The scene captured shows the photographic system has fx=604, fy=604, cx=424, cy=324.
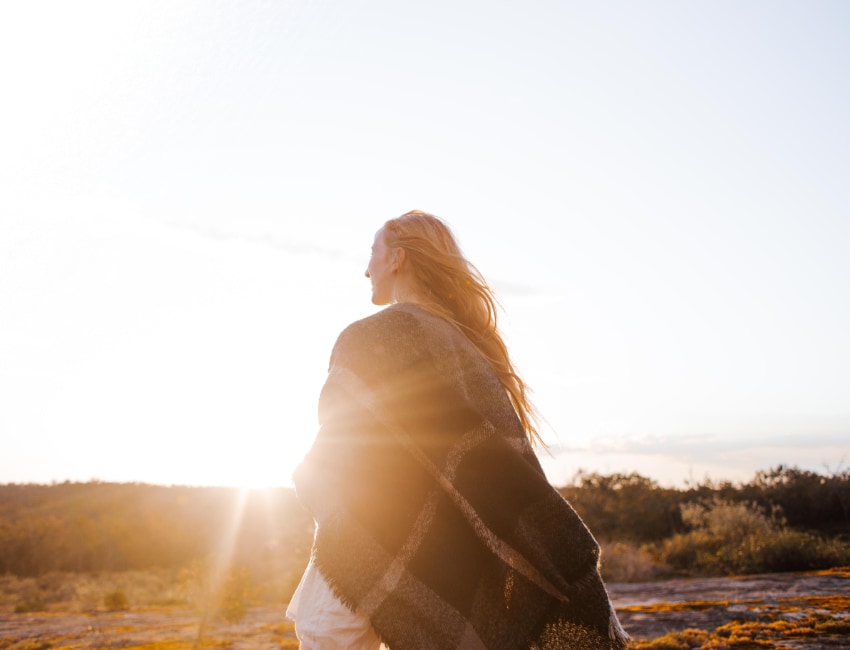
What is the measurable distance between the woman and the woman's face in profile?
296mm

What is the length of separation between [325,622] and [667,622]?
5.81 m

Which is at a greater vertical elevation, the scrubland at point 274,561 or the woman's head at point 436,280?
the woman's head at point 436,280

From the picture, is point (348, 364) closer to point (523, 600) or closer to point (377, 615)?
point (377, 615)

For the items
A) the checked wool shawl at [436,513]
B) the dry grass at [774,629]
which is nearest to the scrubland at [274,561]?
the dry grass at [774,629]

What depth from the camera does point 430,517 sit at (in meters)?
2.03

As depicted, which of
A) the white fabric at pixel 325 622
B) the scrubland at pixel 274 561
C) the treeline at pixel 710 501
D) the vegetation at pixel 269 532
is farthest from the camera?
the treeline at pixel 710 501

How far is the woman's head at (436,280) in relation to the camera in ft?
8.26

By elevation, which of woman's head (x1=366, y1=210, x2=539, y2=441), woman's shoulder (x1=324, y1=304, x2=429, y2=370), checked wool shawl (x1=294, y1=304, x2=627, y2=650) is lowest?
checked wool shawl (x1=294, y1=304, x2=627, y2=650)

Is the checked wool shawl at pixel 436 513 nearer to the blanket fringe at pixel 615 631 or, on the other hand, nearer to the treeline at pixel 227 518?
the blanket fringe at pixel 615 631

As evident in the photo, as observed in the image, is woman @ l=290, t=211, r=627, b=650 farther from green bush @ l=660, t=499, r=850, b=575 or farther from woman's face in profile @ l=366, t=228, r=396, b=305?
green bush @ l=660, t=499, r=850, b=575

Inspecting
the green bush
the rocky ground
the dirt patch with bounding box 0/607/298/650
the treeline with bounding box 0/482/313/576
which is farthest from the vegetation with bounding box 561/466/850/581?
the treeline with bounding box 0/482/313/576

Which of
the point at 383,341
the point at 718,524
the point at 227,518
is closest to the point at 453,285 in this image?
the point at 383,341

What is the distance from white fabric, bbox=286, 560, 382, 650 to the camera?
1879 mm

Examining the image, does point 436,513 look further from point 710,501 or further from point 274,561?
point 274,561
